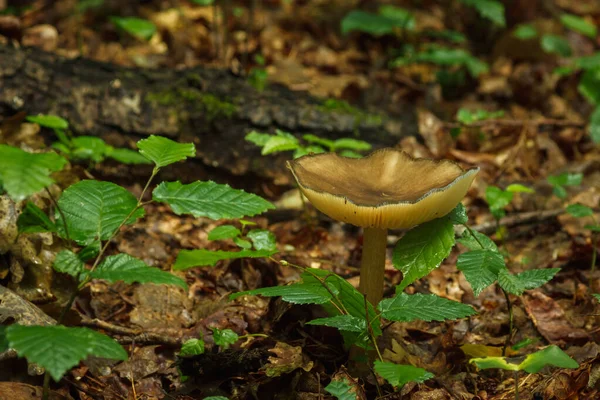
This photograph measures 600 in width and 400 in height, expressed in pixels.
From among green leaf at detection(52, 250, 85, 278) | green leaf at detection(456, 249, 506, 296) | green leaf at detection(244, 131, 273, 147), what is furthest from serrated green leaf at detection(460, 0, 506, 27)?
green leaf at detection(52, 250, 85, 278)

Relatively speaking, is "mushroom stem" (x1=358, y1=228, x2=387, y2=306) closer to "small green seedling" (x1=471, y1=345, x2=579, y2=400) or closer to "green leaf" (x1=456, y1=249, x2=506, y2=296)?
"green leaf" (x1=456, y1=249, x2=506, y2=296)

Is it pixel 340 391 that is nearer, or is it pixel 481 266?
Answer: pixel 340 391

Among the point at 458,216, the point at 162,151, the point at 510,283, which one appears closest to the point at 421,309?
the point at 510,283

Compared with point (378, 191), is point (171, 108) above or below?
below

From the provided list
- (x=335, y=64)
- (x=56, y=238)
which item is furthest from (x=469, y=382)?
(x=335, y=64)

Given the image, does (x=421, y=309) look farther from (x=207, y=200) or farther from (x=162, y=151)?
(x=162, y=151)

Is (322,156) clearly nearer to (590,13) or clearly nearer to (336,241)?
(336,241)

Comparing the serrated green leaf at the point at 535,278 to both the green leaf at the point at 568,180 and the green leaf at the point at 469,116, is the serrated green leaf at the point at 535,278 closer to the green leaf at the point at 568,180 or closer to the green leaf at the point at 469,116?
the green leaf at the point at 568,180
